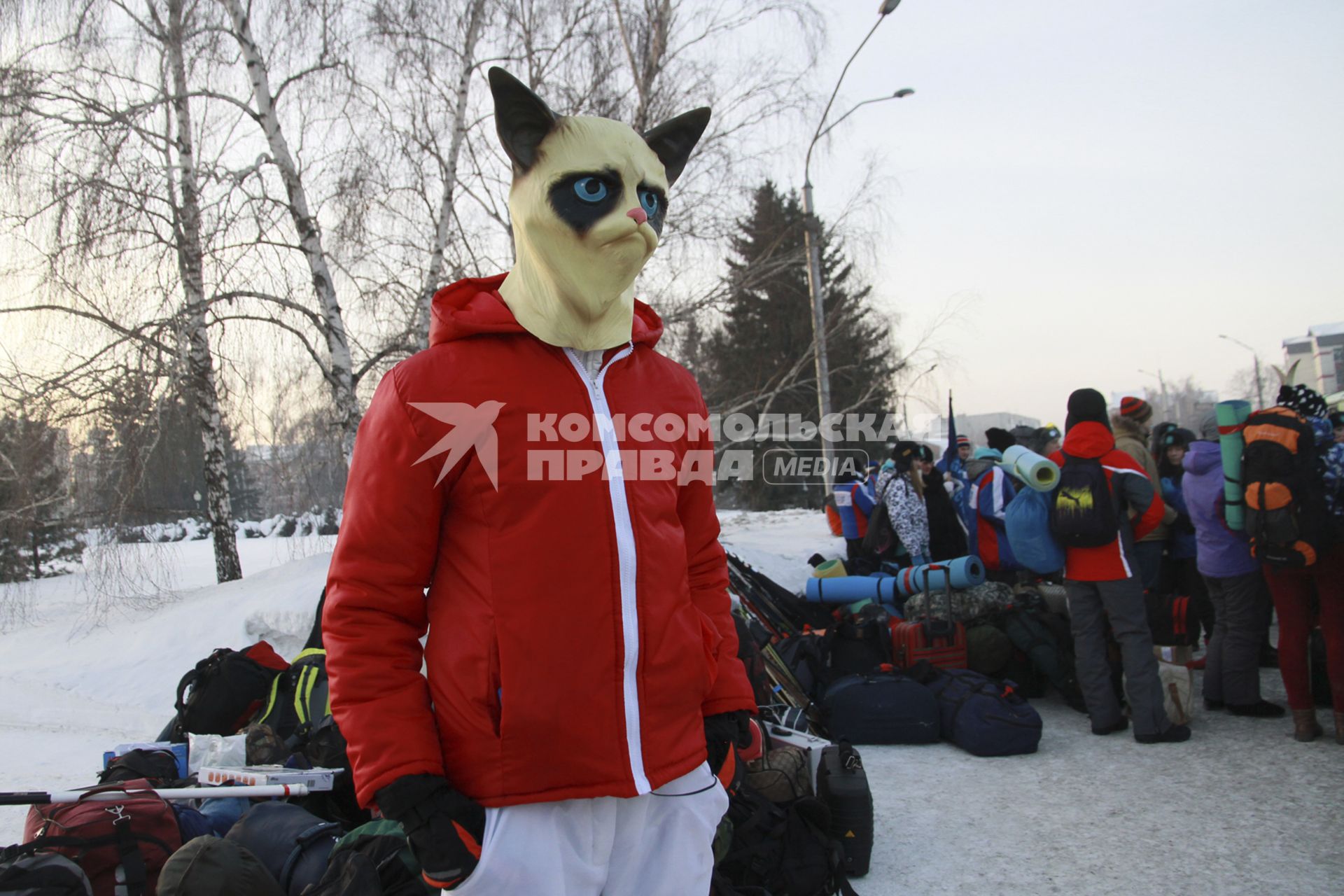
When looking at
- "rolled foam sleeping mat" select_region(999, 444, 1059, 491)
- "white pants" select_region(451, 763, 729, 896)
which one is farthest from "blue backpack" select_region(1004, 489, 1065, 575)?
"white pants" select_region(451, 763, 729, 896)

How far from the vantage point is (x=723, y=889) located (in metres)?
2.85

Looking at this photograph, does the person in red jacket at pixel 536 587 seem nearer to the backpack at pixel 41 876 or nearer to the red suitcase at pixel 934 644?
the backpack at pixel 41 876

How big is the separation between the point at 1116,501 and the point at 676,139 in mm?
4133

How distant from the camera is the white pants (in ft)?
4.59

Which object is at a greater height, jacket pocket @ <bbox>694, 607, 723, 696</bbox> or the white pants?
jacket pocket @ <bbox>694, 607, 723, 696</bbox>

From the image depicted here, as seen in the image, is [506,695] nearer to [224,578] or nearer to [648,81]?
[224,578]

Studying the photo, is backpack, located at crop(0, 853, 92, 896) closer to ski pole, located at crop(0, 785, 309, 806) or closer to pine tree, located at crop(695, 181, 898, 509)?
ski pole, located at crop(0, 785, 309, 806)

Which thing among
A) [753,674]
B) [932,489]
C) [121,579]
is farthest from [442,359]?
[121,579]

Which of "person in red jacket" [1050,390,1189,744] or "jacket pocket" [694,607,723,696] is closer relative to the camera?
"jacket pocket" [694,607,723,696]

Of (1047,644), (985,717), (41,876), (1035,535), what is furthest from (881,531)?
(41,876)

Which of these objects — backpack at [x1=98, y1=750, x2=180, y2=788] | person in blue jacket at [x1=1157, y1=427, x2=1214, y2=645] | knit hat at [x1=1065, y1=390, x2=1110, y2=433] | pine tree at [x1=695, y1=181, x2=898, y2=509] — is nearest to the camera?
backpack at [x1=98, y1=750, x2=180, y2=788]

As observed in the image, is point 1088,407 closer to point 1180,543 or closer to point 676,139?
point 1180,543

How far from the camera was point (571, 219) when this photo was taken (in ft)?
5.47

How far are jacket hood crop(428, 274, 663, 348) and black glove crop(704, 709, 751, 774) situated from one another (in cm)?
78
